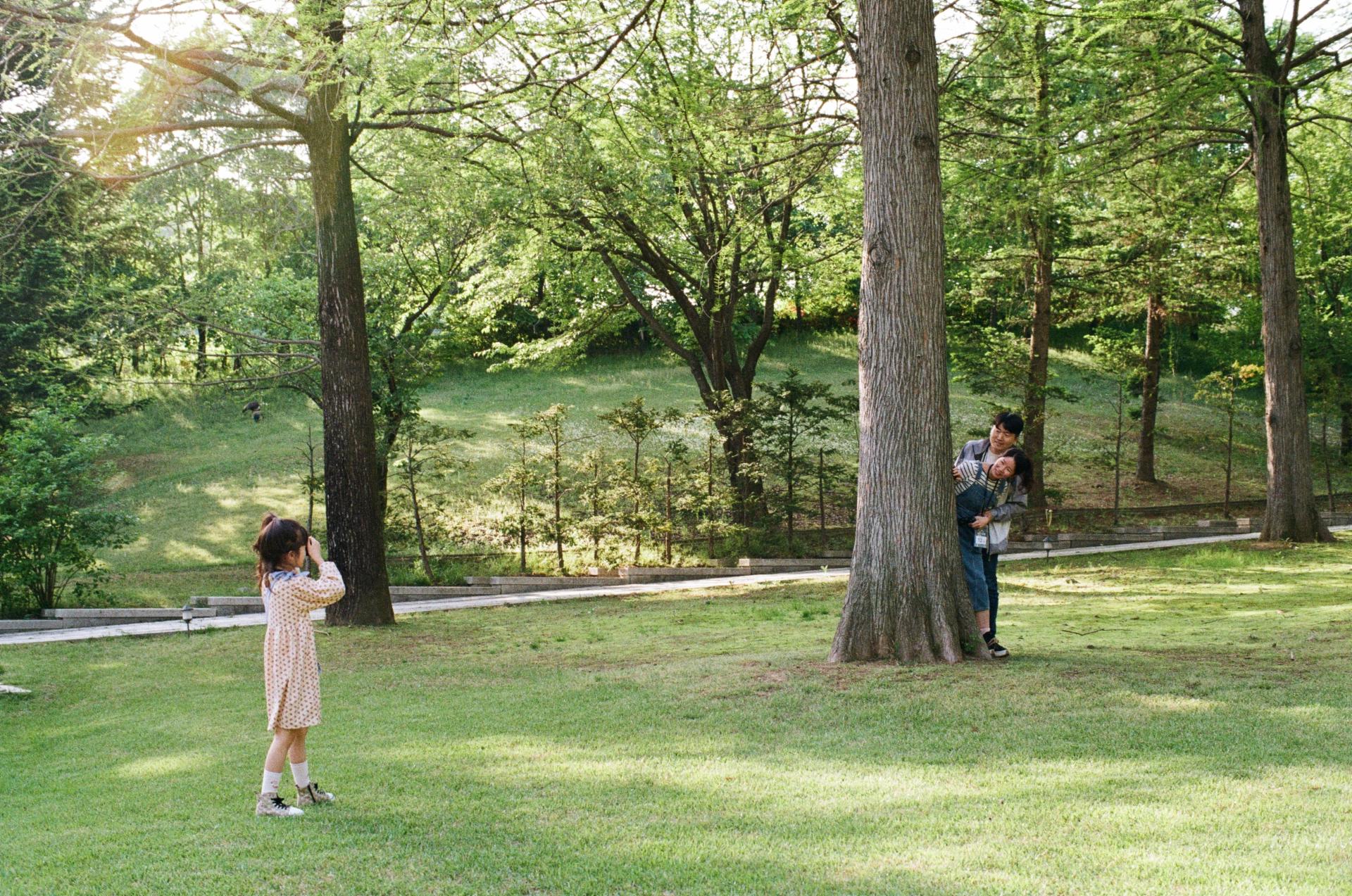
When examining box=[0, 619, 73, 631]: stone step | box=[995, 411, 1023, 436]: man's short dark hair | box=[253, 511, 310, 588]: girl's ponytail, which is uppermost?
box=[995, 411, 1023, 436]: man's short dark hair

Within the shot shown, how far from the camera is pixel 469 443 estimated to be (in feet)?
102

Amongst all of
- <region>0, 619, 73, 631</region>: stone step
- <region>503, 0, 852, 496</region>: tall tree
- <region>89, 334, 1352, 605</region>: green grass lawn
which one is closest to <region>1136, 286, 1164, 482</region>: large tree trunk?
<region>89, 334, 1352, 605</region>: green grass lawn

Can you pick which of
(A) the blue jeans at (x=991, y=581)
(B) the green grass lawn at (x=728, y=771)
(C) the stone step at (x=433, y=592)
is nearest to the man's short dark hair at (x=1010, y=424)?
(A) the blue jeans at (x=991, y=581)

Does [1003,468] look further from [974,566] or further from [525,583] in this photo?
[525,583]

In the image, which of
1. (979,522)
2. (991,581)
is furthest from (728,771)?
(991,581)

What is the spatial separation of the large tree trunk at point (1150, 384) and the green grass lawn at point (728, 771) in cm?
1702

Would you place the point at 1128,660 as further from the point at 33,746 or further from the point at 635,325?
the point at 635,325

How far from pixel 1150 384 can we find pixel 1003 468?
847 inches

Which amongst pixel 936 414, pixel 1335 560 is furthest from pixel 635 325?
pixel 936 414

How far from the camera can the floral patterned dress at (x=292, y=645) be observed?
4883mm

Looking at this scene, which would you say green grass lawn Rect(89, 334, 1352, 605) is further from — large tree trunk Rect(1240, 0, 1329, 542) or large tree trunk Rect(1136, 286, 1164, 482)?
large tree trunk Rect(1240, 0, 1329, 542)

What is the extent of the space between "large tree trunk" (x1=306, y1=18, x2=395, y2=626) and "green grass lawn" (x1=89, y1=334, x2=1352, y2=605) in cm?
532

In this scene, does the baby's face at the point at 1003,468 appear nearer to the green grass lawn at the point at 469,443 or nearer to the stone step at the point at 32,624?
the stone step at the point at 32,624

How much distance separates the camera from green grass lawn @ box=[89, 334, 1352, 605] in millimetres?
22734
